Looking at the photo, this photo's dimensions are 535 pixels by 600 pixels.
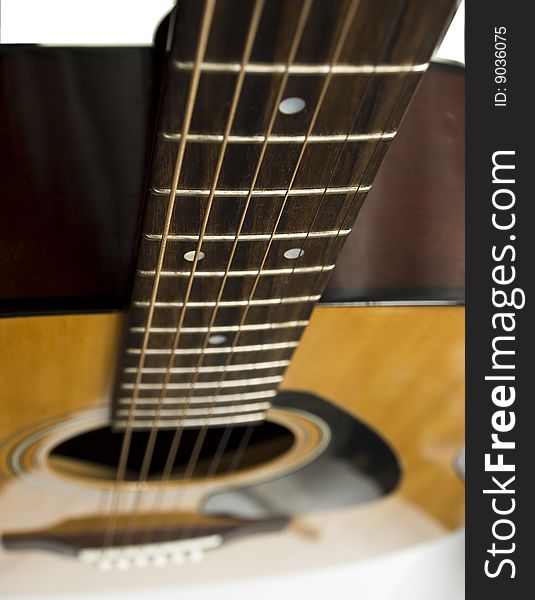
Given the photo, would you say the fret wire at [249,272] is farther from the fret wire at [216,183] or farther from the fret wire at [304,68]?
the fret wire at [304,68]

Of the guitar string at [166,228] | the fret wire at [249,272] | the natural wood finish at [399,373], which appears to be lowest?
the guitar string at [166,228]

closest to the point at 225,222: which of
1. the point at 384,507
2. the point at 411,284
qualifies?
the point at 411,284

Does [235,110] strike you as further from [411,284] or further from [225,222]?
[411,284]

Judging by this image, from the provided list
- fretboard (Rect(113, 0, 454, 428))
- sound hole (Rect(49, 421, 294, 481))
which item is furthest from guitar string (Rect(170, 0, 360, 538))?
sound hole (Rect(49, 421, 294, 481))

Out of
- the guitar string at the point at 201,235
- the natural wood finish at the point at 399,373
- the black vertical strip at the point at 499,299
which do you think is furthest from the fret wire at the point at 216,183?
the black vertical strip at the point at 499,299

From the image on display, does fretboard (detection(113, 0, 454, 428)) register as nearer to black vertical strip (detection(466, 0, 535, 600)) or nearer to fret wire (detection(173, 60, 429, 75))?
fret wire (detection(173, 60, 429, 75))

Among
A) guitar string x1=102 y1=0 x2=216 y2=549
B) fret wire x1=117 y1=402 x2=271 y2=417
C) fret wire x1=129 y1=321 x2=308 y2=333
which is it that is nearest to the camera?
guitar string x1=102 y1=0 x2=216 y2=549

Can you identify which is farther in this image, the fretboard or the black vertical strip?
the black vertical strip

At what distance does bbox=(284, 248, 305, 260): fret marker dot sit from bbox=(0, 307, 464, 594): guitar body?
0.10 m

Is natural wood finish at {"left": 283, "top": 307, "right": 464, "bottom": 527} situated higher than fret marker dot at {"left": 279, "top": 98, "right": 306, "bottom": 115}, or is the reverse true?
natural wood finish at {"left": 283, "top": 307, "right": 464, "bottom": 527}

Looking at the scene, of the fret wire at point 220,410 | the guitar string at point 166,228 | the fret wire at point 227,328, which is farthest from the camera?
the fret wire at point 220,410

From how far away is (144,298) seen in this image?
1.53ft

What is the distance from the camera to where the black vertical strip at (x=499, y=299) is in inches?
19.3

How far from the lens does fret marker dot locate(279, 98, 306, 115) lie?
0.32 m
